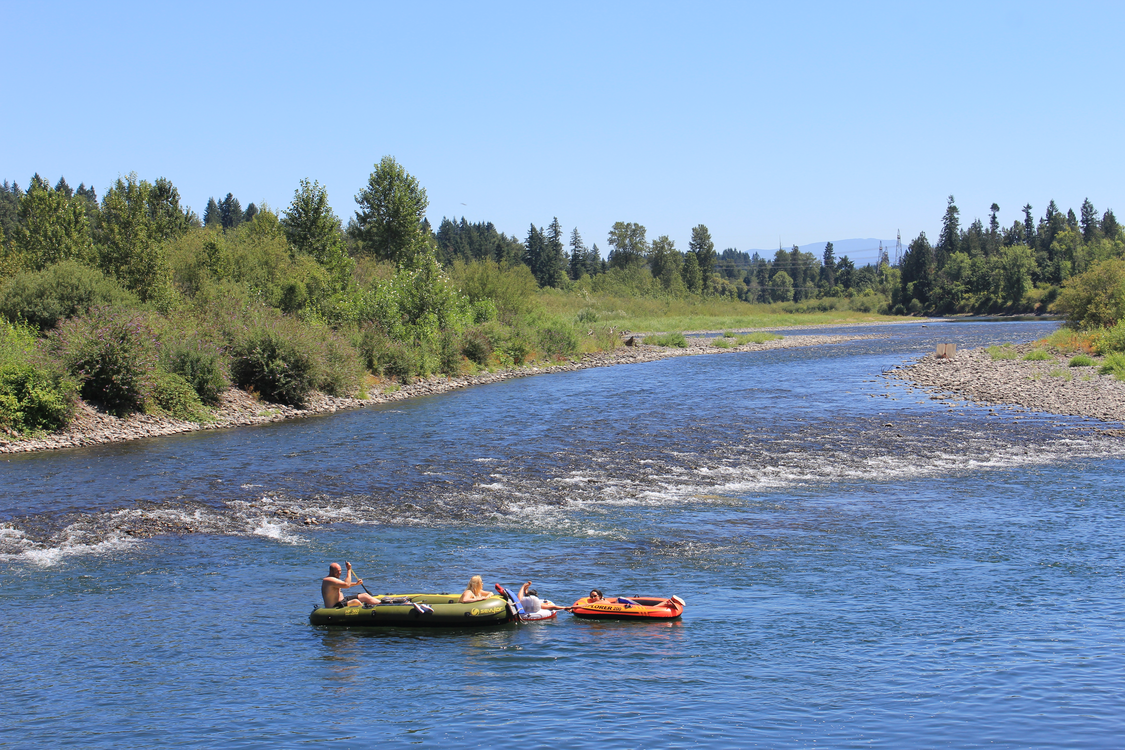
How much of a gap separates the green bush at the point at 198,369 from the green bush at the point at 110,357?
2024 mm

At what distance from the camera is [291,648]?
44.0 feet

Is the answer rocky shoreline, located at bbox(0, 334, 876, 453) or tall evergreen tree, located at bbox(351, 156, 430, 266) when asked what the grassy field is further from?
rocky shoreline, located at bbox(0, 334, 876, 453)

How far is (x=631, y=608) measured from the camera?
14.0 meters

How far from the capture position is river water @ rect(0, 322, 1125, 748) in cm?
1100

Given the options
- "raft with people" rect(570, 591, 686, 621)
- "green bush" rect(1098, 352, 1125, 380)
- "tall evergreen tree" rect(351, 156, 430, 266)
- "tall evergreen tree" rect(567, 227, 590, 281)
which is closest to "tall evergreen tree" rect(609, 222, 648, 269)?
"tall evergreen tree" rect(567, 227, 590, 281)

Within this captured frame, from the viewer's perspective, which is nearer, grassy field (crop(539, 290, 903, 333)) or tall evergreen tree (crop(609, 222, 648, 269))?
grassy field (crop(539, 290, 903, 333))

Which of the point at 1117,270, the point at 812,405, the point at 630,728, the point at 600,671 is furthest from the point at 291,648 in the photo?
the point at 1117,270

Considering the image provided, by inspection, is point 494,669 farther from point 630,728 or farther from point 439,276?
point 439,276

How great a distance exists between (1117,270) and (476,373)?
4367cm

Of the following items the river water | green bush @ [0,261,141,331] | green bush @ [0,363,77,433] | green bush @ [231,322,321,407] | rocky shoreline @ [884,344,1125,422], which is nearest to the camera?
the river water

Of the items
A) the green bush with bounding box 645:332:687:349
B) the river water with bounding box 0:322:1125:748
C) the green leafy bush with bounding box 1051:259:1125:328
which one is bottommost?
the river water with bounding box 0:322:1125:748

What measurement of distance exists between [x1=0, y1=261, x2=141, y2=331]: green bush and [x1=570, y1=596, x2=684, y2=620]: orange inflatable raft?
2932 cm

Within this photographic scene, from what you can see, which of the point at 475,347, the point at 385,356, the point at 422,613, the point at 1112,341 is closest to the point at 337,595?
the point at 422,613

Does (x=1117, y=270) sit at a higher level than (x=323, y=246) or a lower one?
lower
